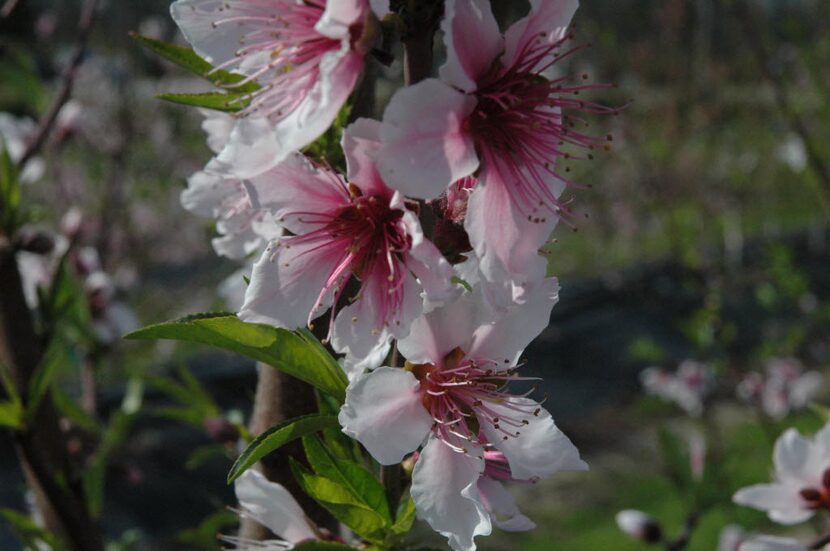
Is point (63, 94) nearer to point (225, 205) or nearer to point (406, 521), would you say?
point (225, 205)

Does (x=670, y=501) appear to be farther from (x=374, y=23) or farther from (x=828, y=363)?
(x=374, y=23)

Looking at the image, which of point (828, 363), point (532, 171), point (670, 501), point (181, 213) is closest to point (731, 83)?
point (828, 363)

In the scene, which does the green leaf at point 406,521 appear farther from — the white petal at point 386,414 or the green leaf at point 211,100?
the green leaf at point 211,100

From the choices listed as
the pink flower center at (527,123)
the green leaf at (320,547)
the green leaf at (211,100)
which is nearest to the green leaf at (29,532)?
the green leaf at (320,547)

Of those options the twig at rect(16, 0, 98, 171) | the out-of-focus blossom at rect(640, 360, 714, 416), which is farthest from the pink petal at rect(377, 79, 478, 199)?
the out-of-focus blossom at rect(640, 360, 714, 416)

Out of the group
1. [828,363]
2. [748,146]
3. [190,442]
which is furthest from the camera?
[748,146]

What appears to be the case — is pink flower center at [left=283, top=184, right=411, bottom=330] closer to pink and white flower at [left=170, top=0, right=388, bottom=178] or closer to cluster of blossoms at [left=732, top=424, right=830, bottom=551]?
pink and white flower at [left=170, top=0, right=388, bottom=178]

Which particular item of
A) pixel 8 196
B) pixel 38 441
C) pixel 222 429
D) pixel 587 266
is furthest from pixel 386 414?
pixel 587 266
